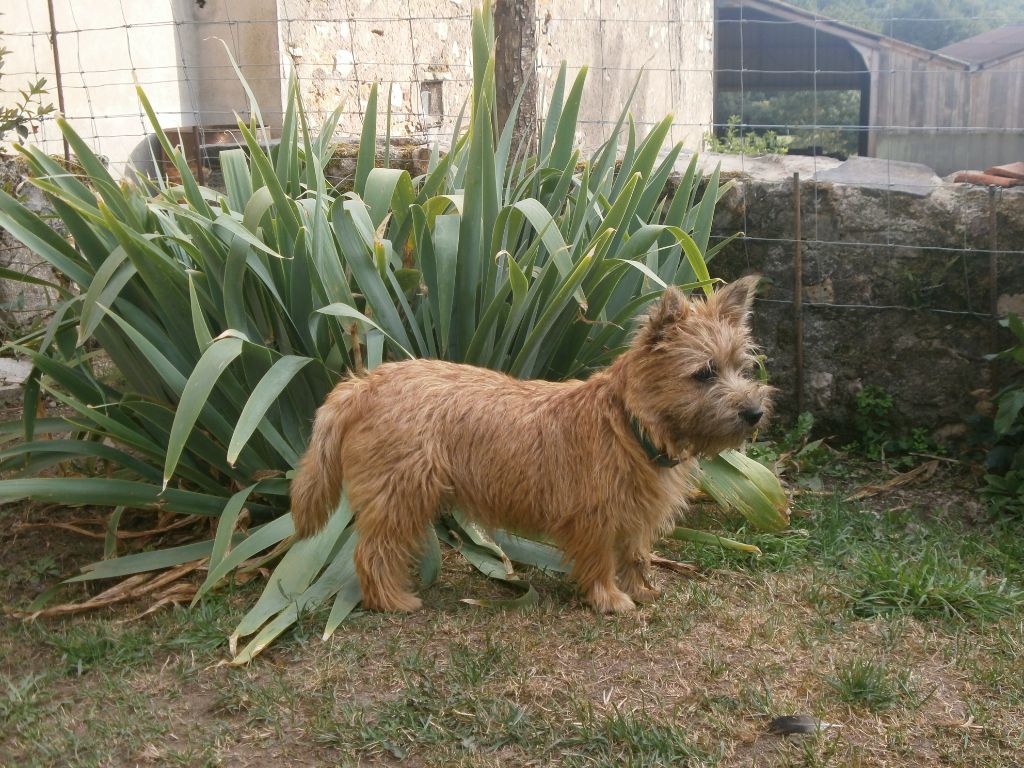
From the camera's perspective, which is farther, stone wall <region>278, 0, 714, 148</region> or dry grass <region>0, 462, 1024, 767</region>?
stone wall <region>278, 0, 714, 148</region>

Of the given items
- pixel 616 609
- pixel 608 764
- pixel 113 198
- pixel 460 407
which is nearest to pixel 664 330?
pixel 460 407

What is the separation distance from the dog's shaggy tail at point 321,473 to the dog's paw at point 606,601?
110 centimetres

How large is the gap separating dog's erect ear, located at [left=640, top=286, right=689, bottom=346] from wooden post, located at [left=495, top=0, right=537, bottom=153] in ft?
8.63

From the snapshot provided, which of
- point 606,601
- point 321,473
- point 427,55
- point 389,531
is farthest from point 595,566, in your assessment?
point 427,55

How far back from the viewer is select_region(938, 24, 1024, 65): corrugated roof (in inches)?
374

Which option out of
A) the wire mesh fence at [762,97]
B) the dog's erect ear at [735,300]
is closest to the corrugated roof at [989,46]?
the wire mesh fence at [762,97]

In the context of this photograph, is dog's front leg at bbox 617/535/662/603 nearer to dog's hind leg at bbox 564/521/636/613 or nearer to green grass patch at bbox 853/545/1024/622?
dog's hind leg at bbox 564/521/636/613

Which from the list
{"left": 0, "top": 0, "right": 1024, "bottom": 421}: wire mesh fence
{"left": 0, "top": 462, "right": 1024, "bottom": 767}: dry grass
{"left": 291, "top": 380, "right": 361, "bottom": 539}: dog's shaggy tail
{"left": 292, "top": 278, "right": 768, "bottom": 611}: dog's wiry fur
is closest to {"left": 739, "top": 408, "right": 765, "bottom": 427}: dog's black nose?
{"left": 292, "top": 278, "right": 768, "bottom": 611}: dog's wiry fur

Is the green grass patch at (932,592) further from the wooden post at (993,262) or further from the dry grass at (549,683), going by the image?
the wooden post at (993,262)

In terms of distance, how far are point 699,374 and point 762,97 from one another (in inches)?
458

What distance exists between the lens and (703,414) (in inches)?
143

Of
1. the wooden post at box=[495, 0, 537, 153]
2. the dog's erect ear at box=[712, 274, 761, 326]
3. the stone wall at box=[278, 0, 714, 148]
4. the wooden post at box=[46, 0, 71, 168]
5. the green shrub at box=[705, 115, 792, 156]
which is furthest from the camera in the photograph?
the green shrub at box=[705, 115, 792, 156]

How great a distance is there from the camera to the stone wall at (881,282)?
5812mm

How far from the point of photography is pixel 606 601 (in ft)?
13.1
